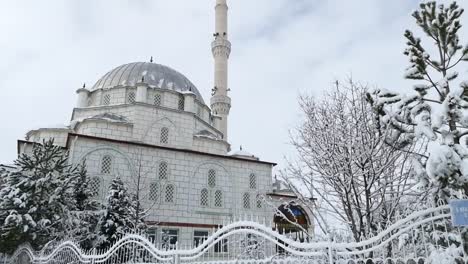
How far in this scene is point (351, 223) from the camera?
5.39m

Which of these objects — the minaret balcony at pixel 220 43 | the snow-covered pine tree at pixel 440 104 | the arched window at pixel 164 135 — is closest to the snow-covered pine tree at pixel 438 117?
→ the snow-covered pine tree at pixel 440 104

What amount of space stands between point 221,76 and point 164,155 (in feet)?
36.5

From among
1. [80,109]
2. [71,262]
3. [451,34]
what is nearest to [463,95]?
[451,34]

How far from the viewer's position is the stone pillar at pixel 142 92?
784 inches

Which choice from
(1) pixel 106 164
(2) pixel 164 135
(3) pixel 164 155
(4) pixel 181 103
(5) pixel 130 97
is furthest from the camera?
(4) pixel 181 103

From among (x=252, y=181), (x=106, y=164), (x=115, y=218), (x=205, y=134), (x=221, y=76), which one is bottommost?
(x=115, y=218)

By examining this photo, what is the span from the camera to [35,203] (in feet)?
32.2

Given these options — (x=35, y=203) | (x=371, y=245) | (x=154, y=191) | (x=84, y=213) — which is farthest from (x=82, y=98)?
(x=371, y=245)

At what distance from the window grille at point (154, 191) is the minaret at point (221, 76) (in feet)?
33.2

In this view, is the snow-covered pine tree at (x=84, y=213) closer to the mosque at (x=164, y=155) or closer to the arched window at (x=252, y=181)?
the mosque at (x=164, y=155)

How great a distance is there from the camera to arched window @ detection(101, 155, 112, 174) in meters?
15.5

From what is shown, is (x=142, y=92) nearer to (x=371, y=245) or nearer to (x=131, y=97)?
(x=131, y=97)

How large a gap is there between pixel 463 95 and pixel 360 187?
2467 mm

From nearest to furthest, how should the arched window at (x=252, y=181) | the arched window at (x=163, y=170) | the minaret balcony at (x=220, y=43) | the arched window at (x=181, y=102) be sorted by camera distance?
the arched window at (x=163, y=170), the arched window at (x=252, y=181), the arched window at (x=181, y=102), the minaret balcony at (x=220, y=43)
